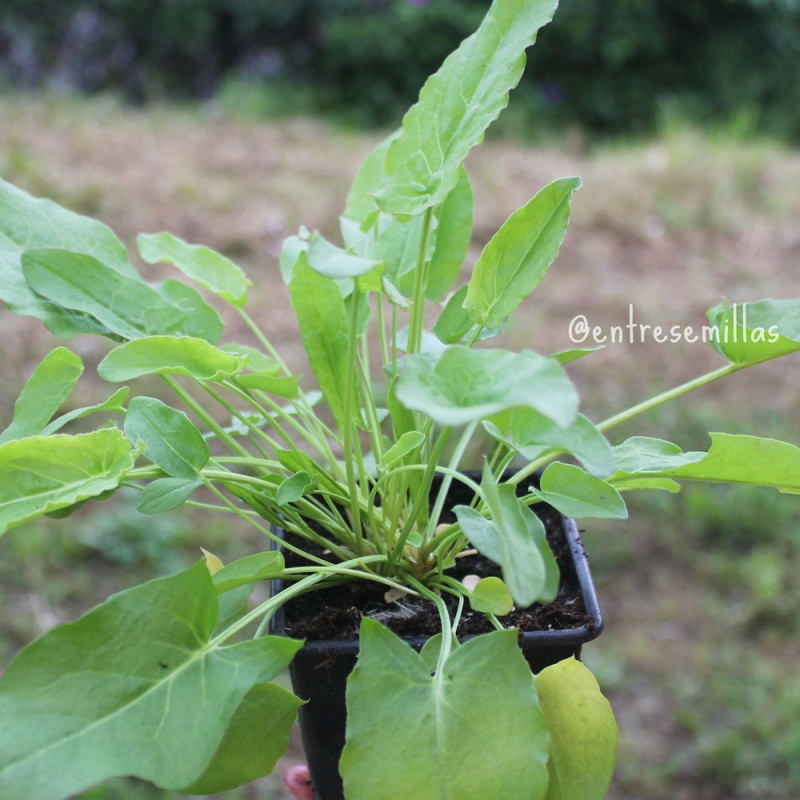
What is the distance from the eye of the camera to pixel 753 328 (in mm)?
600

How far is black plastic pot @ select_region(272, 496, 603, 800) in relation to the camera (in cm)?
55

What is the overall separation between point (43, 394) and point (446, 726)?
1.10ft

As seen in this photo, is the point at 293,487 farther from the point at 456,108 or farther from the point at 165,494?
the point at 456,108

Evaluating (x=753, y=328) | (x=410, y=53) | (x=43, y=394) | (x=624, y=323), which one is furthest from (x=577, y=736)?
(x=410, y=53)

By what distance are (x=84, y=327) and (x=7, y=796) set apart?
0.32 metres

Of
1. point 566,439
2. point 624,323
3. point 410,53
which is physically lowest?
point 624,323

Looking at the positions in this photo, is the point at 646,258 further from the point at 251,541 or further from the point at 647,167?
the point at 251,541

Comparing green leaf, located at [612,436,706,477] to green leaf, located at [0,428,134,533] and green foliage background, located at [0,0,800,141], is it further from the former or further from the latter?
green foliage background, located at [0,0,800,141]

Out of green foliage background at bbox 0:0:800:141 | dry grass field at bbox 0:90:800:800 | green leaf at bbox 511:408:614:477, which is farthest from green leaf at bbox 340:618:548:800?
green foliage background at bbox 0:0:800:141

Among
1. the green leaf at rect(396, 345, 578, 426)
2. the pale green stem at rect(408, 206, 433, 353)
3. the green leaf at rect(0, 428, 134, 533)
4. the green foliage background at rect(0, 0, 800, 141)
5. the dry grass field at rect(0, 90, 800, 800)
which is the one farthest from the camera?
the green foliage background at rect(0, 0, 800, 141)

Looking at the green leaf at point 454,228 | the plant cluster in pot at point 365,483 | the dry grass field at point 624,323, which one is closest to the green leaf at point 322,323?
the plant cluster in pot at point 365,483

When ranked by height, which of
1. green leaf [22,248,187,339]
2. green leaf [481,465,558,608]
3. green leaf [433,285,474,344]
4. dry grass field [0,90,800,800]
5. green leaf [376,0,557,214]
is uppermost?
green leaf [376,0,557,214]

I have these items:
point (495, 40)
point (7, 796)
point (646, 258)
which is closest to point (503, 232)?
point (495, 40)

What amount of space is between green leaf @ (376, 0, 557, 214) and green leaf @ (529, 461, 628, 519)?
19 centimetres
